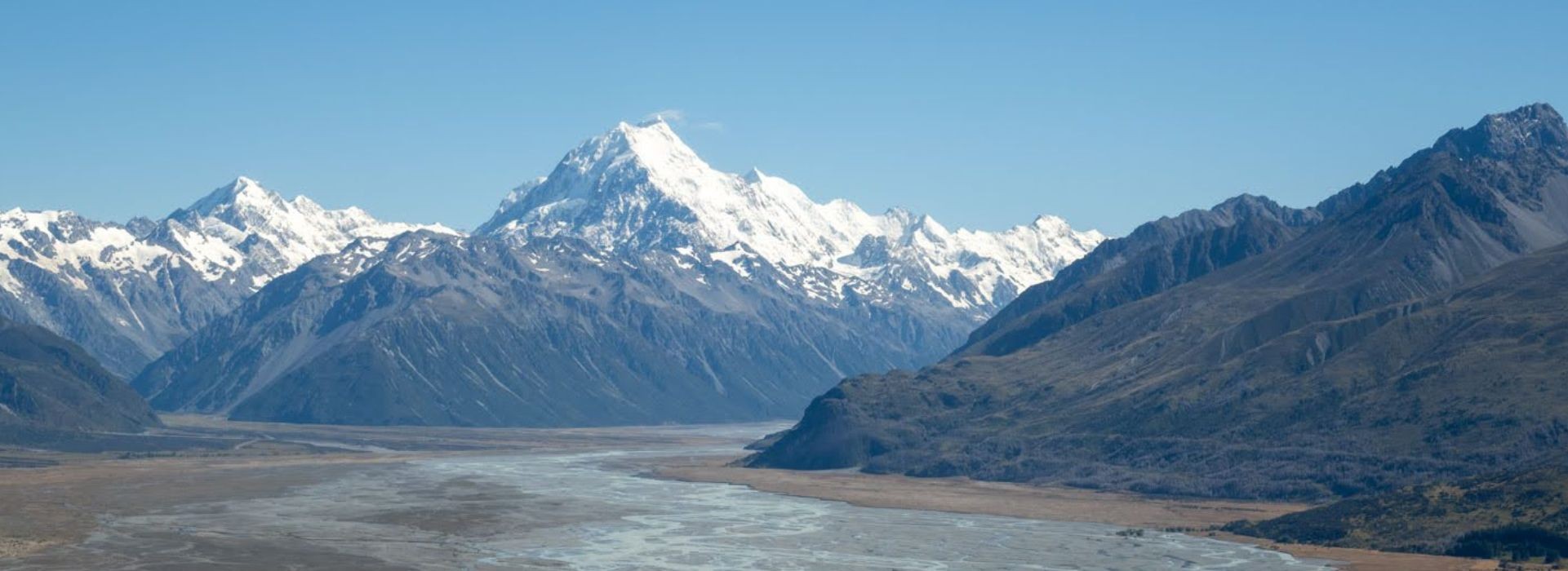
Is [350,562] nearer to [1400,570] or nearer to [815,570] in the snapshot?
[815,570]

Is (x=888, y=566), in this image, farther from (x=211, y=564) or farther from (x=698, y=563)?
(x=211, y=564)

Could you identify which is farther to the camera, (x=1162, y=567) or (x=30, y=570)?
(x=1162, y=567)

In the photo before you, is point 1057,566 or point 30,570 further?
point 1057,566

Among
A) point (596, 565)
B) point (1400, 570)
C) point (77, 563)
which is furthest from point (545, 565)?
point (1400, 570)

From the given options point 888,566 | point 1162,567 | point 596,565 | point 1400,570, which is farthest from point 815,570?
point 1400,570

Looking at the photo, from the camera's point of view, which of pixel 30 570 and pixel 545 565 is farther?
pixel 545 565

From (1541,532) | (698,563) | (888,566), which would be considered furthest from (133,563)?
(1541,532)

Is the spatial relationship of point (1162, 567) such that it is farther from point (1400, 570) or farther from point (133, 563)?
point (133, 563)
